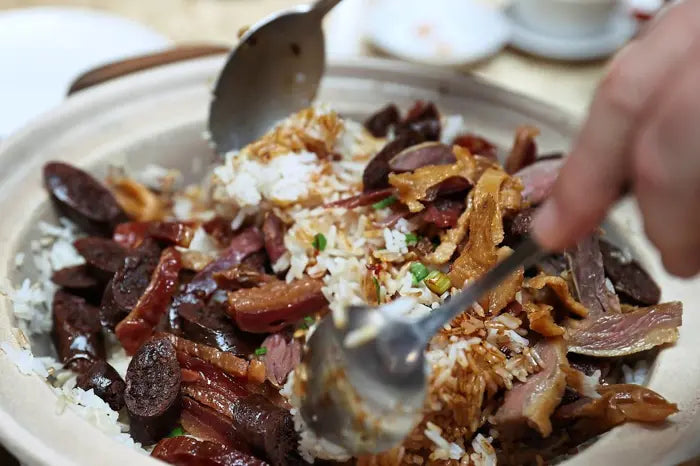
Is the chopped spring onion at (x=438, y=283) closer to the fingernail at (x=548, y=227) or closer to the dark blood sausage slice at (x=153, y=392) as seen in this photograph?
the fingernail at (x=548, y=227)

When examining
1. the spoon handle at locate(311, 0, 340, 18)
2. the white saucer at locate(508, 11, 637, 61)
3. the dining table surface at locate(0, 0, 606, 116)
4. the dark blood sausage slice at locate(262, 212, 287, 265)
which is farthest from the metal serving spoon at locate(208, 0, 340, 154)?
the white saucer at locate(508, 11, 637, 61)

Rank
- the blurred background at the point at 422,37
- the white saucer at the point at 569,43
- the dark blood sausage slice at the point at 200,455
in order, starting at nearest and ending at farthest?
the dark blood sausage slice at the point at 200,455 < the blurred background at the point at 422,37 < the white saucer at the point at 569,43

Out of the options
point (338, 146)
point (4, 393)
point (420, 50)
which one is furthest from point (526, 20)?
point (4, 393)

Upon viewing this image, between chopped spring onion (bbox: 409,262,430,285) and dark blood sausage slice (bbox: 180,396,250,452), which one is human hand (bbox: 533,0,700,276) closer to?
chopped spring onion (bbox: 409,262,430,285)

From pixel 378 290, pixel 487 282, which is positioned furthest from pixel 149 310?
pixel 487 282

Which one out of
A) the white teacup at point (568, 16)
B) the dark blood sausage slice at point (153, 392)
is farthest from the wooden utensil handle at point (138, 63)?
the white teacup at point (568, 16)

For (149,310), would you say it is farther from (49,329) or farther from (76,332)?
(49,329)

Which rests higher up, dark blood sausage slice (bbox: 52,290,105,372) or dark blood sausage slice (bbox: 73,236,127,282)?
dark blood sausage slice (bbox: 73,236,127,282)

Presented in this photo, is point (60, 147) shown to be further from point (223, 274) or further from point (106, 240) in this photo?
point (223, 274)
